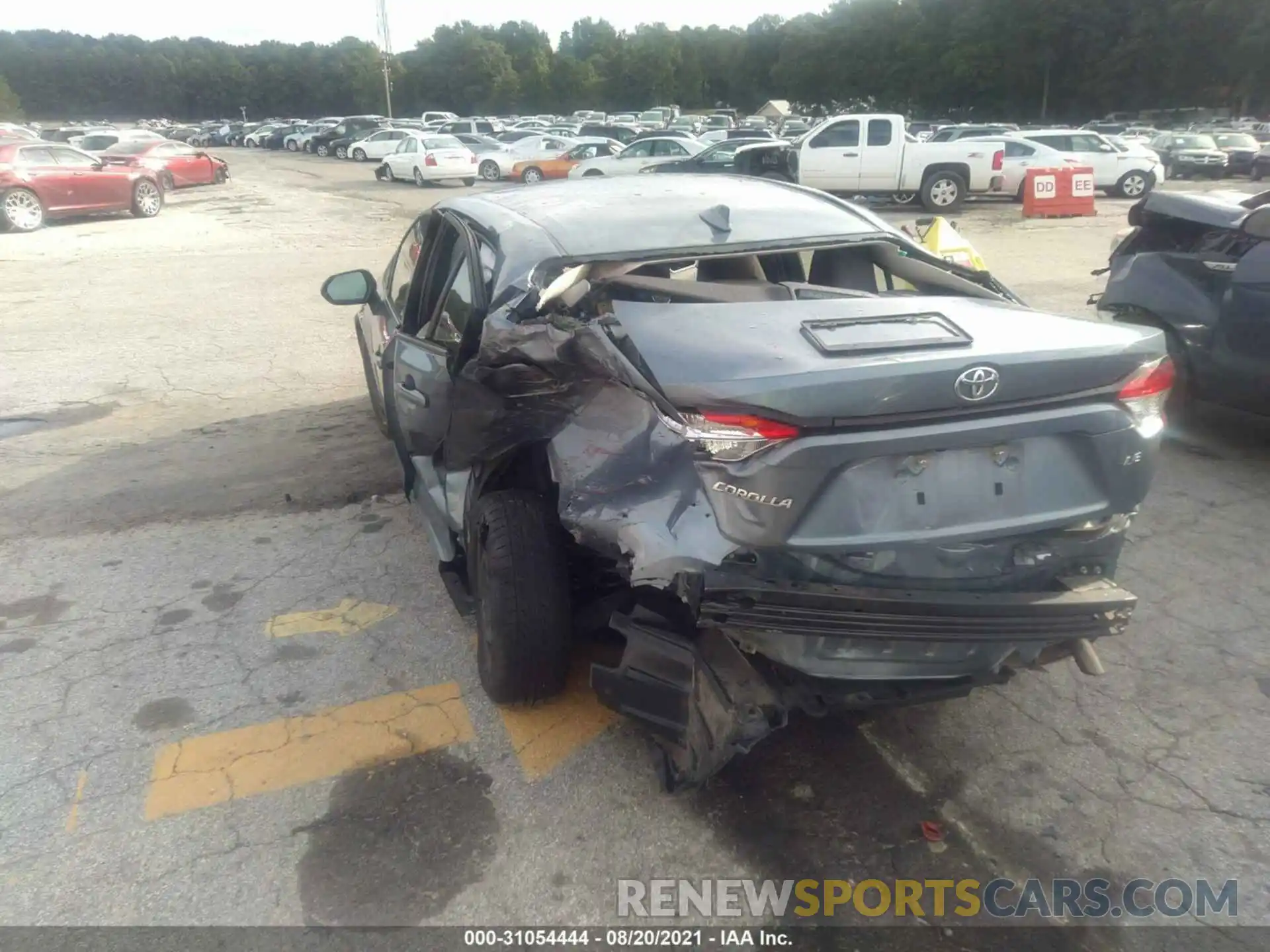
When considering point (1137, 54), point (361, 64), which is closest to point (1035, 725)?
point (1137, 54)

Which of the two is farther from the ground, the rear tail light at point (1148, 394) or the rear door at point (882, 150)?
the rear door at point (882, 150)

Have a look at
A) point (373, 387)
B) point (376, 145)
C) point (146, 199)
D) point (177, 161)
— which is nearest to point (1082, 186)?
point (373, 387)

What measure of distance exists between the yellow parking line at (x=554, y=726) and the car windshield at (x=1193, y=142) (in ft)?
108

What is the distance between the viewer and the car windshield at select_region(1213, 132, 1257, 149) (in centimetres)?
3017

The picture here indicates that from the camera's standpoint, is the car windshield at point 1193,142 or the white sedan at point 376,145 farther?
the white sedan at point 376,145

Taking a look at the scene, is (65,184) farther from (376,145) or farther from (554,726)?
(376,145)

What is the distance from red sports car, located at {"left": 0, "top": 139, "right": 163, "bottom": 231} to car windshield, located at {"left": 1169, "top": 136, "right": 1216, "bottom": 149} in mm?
29030

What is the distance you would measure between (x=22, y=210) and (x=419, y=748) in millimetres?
18639

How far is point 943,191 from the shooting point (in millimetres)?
20000

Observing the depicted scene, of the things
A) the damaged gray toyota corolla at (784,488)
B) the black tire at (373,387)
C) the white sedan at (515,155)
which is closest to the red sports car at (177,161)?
the white sedan at (515,155)

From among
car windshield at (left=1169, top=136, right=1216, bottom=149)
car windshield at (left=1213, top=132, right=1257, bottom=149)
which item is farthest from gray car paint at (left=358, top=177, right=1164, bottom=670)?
car windshield at (left=1213, top=132, right=1257, bottom=149)

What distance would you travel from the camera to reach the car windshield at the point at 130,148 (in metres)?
24.8

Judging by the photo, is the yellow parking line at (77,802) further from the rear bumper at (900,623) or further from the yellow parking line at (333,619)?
the rear bumper at (900,623)

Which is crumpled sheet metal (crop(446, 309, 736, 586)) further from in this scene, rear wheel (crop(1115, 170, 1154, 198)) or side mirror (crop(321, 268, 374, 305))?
rear wheel (crop(1115, 170, 1154, 198))
